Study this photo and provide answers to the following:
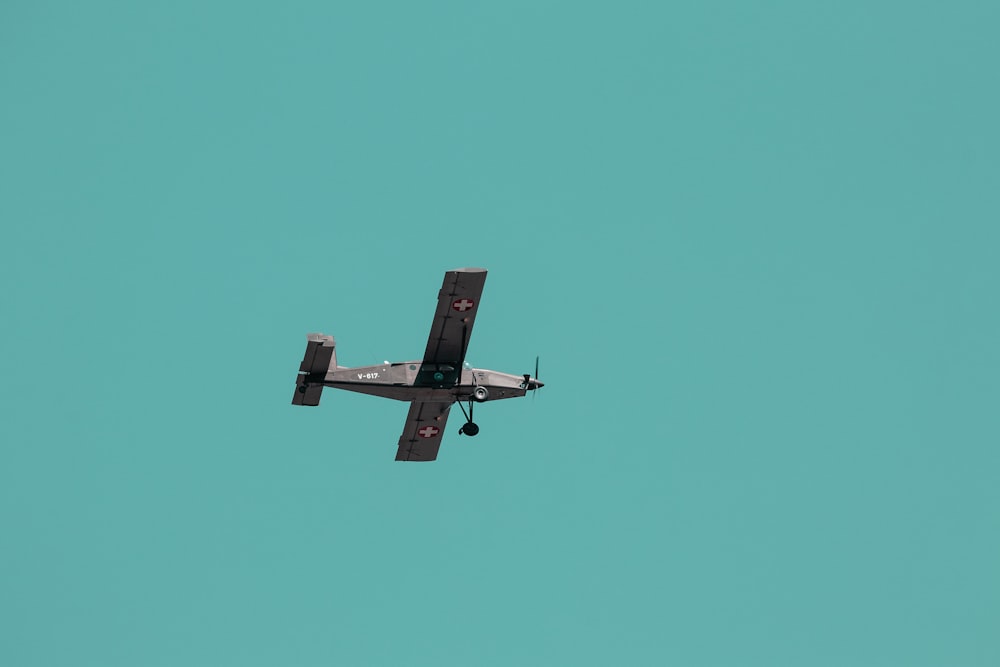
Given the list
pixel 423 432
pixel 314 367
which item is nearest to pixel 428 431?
pixel 423 432

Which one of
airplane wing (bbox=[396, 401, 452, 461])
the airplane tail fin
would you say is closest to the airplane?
the airplane tail fin

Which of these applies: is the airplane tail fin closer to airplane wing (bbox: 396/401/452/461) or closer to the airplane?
the airplane

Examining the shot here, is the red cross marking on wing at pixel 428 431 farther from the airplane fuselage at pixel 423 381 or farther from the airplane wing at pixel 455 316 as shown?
the airplane wing at pixel 455 316

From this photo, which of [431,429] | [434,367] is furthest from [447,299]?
[431,429]

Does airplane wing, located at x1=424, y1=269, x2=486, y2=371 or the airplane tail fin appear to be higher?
airplane wing, located at x1=424, y1=269, x2=486, y2=371

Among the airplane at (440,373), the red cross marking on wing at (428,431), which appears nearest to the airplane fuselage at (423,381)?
the airplane at (440,373)

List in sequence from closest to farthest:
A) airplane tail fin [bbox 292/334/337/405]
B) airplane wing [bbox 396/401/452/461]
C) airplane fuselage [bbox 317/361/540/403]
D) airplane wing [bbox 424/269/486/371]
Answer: airplane wing [bbox 424/269/486/371], airplane tail fin [bbox 292/334/337/405], airplane fuselage [bbox 317/361/540/403], airplane wing [bbox 396/401/452/461]

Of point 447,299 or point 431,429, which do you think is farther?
point 431,429

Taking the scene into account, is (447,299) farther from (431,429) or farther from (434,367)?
(431,429)
